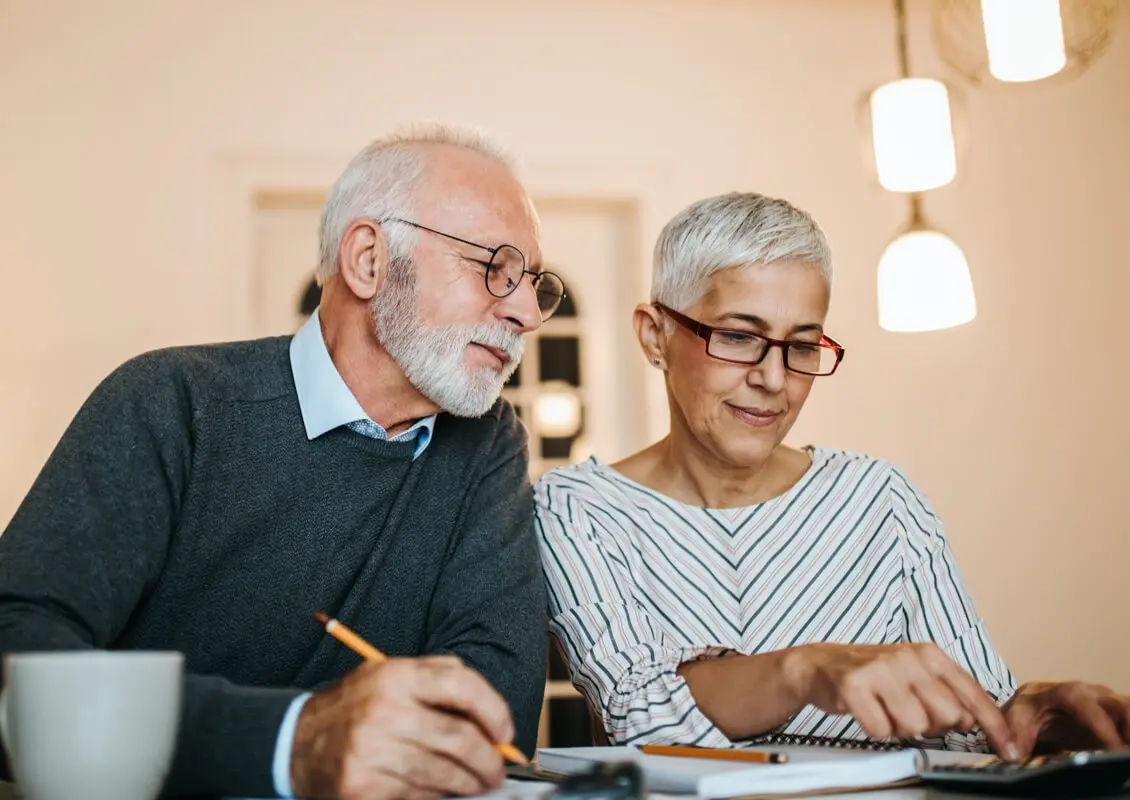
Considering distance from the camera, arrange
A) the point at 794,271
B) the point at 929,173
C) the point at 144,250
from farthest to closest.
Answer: the point at 144,250, the point at 929,173, the point at 794,271

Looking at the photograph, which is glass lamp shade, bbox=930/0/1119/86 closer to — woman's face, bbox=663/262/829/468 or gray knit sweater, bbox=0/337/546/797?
woman's face, bbox=663/262/829/468

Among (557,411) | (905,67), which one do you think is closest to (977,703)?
(905,67)

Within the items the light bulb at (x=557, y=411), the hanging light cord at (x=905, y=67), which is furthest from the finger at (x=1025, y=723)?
the light bulb at (x=557, y=411)

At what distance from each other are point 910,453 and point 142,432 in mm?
3047

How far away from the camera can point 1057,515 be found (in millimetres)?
3795

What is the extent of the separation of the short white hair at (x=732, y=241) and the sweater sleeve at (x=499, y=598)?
376 millimetres

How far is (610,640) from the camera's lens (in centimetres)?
132

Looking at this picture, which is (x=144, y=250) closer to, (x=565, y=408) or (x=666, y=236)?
(x=565, y=408)

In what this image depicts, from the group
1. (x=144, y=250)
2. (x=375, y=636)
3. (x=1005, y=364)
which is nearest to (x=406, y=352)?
(x=375, y=636)

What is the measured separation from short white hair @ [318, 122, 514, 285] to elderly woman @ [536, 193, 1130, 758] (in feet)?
1.13

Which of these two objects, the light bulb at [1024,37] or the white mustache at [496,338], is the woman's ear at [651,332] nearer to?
the white mustache at [496,338]

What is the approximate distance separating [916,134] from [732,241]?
85cm

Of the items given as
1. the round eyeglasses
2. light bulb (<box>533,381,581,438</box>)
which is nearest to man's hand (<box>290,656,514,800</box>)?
the round eyeglasses

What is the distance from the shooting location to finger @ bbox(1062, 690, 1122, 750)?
1096 mm
